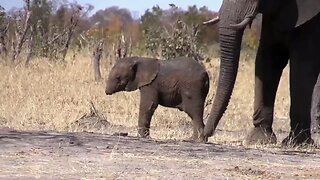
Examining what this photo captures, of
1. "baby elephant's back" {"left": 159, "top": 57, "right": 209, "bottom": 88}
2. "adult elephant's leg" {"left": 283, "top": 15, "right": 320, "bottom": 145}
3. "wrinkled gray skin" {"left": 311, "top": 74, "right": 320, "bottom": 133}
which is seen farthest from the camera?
"baby elephant's back" {"left": 159, "top": 57, "right": 209, "bottom": 88}

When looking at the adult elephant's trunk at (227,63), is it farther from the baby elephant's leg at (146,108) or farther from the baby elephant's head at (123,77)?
the baby elephant's head at (123,77)

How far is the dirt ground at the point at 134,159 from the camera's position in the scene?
628cm

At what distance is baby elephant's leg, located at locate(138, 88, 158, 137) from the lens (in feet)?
30.5

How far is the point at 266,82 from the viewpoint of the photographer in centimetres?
969

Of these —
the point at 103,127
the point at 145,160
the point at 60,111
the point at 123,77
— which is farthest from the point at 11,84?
the point at 145,160

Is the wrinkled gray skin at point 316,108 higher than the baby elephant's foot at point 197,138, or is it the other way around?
the wrinkled gray skin at point 316,108

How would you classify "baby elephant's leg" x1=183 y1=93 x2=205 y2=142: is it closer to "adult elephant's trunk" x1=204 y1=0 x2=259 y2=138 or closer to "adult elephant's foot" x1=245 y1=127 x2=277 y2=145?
"adult elephant's foot" x1=245 y1=127 x2=277 y2=145

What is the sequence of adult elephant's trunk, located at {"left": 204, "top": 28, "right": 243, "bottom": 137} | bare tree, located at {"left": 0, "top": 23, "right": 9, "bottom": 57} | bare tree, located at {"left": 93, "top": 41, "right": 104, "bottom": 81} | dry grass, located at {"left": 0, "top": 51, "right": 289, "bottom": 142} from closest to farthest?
adult elephant's trunk, located at {"left": 204, "top": 28, "right": 243, "bottom": 137}, dry grass, located at {"left": 0, "top": 51, "right": 289, "bottom": 142}, bare tree, located at {"left": 93, "top": 41, "right": 104, "bottom": 81}, bare tree, located at {"left": 0, "top": 23, "right": 9, "bottom": 57}

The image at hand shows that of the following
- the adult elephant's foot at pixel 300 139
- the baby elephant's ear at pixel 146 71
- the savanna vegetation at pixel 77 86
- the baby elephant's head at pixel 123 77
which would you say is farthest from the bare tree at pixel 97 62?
the adult elephant's foot at pixel 300 139

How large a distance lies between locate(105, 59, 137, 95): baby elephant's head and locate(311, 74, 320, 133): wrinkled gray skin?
1879mm

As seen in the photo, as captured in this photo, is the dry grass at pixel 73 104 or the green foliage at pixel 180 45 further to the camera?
the green foliage at pixel 180 45

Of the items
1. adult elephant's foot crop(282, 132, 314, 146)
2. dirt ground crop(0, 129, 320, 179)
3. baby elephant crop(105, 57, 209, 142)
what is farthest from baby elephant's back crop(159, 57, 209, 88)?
dirt ground crop(0, 129, 320, 179)

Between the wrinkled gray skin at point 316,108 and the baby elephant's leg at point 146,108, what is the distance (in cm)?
163

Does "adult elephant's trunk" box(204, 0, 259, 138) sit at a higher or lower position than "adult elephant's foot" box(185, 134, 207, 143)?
higher
